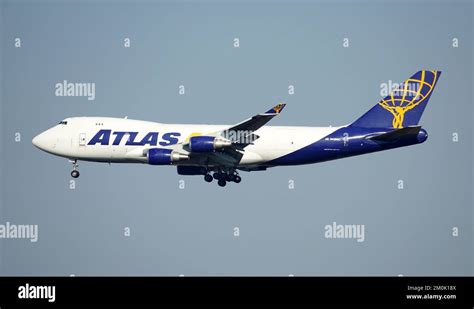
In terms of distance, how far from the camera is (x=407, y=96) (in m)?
73.4

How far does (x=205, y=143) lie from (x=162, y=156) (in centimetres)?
331

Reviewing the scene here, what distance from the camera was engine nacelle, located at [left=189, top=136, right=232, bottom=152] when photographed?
6850cm

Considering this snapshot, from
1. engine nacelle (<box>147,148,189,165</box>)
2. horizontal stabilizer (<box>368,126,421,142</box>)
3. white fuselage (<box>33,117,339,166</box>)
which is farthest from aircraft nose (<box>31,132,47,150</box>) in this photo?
horizontal stabilizer (<box>368,126,421,142</box>)

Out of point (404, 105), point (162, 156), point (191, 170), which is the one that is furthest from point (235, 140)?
point (404, 105)

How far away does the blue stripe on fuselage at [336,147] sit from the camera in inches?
2785

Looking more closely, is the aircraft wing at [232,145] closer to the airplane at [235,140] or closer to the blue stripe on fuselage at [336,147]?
the airplane at [235,140]

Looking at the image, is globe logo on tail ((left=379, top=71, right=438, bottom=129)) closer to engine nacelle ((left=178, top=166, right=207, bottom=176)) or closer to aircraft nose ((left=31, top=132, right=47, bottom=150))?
engine nacelle ((left=178, top=166, right=207, bottom=176))

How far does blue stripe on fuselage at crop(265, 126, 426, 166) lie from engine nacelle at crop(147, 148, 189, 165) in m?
7.14

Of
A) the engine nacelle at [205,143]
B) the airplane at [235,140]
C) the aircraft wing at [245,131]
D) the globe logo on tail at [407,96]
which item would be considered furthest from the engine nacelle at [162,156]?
the globe logo on tail at [407,96]

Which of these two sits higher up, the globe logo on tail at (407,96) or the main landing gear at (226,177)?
the globe logo on tail at (407,96)

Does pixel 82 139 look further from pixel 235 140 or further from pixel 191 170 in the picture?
pixel 235 140

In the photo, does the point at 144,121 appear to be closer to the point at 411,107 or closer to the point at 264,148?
the point at 264,148
